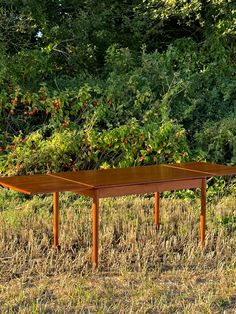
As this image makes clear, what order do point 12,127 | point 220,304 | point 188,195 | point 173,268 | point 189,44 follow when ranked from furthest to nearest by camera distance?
point 189,44
point 12,127
point 188,195
point 173,268
point 220,304

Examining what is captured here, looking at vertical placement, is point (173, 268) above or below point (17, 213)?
below

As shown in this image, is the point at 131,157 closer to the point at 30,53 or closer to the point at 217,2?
the point at 30,53

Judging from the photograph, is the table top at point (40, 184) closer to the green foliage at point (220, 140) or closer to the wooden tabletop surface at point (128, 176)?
the wooden tabletop surface at point (128, 176)

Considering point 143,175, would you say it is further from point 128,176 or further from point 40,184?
point 40,184

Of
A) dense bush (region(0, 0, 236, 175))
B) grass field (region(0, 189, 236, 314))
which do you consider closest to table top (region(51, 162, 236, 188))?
grass field (region(0, 189, 236, 314))

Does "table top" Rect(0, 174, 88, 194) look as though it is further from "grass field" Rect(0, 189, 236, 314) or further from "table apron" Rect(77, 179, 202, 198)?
"grass field" Rect(0, 189, 236, 314)

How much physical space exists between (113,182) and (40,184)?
57 cm

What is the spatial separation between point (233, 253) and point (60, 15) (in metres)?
7.28

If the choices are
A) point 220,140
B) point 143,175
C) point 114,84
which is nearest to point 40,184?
point 143,175

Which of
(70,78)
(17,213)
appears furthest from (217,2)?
(17,213)

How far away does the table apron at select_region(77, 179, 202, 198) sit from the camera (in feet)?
17.2

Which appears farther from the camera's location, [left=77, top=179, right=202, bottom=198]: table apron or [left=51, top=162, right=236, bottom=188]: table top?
[left=51, top=162, right=236, bottom=188]: table top

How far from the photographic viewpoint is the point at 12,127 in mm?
9797

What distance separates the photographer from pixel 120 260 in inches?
213
